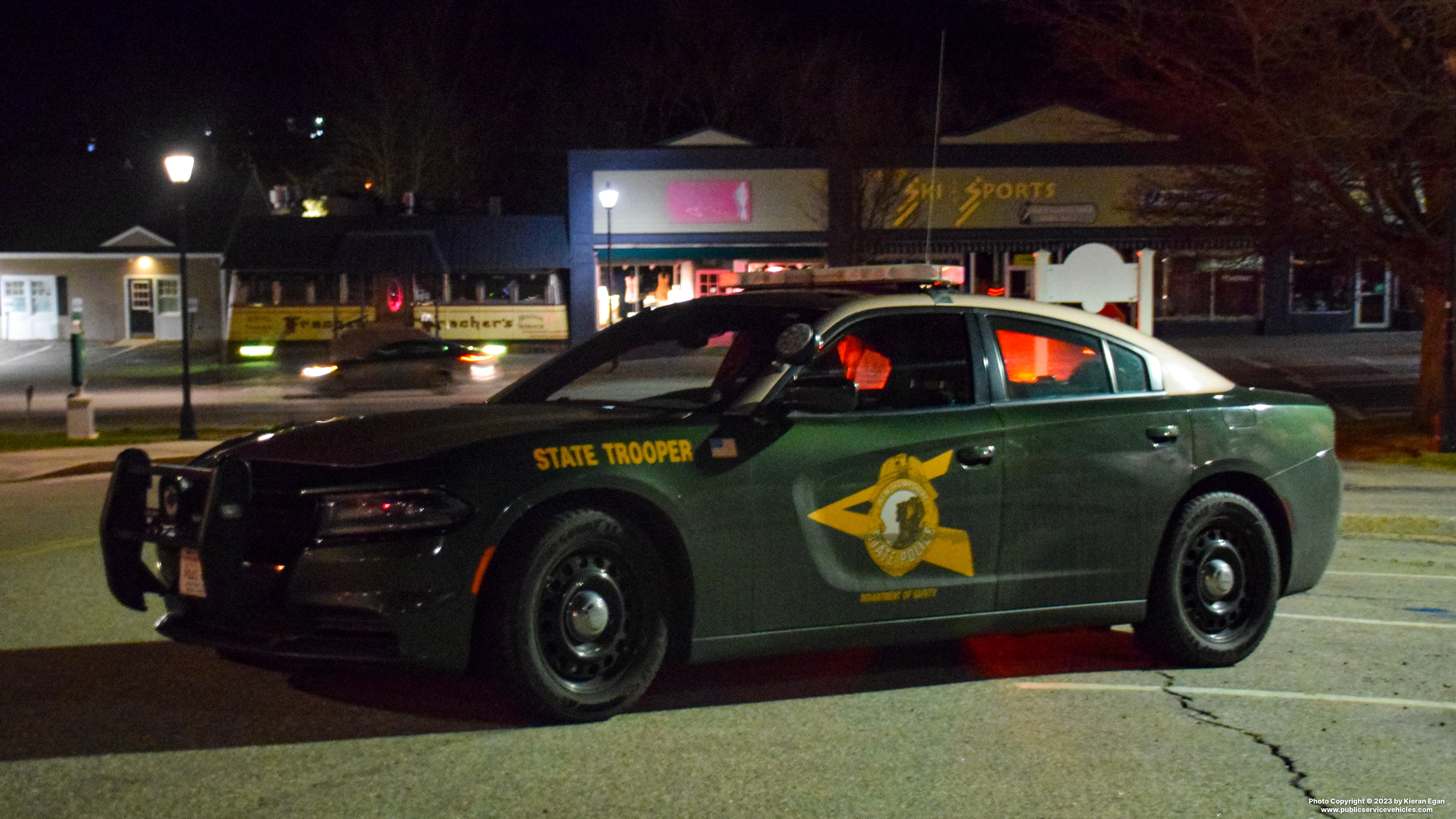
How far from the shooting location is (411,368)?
90.4ft

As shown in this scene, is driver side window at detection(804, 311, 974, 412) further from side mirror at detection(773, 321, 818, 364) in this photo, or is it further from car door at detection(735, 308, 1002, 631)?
side mirror at detection(773, 321, 818, 364)

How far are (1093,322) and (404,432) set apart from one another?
3093 millimetres

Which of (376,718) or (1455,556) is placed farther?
(1455,556)

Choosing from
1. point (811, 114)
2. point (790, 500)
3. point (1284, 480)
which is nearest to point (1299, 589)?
point (1284, 480)

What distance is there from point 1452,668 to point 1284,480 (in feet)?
3.58

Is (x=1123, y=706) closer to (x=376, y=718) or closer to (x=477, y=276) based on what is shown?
(x=376, y=718)

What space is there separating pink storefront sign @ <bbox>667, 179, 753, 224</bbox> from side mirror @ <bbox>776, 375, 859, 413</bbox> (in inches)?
1603

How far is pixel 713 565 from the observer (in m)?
5.54

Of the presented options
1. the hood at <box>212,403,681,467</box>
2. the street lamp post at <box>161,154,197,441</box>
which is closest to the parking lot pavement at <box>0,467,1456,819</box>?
the hood at <box>212,403,681,467</box>

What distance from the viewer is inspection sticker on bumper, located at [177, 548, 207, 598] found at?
521 cm

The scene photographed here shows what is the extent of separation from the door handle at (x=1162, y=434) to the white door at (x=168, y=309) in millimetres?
46970

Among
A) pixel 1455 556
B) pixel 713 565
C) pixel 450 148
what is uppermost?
pixel 450 148

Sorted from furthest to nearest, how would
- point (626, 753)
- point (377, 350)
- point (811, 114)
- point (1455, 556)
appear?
point (811, 114), point (377, 350), point (1455, 556), point (626, 753)

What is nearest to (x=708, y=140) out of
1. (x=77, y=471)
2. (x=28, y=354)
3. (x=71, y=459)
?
(x=28, y=354)
